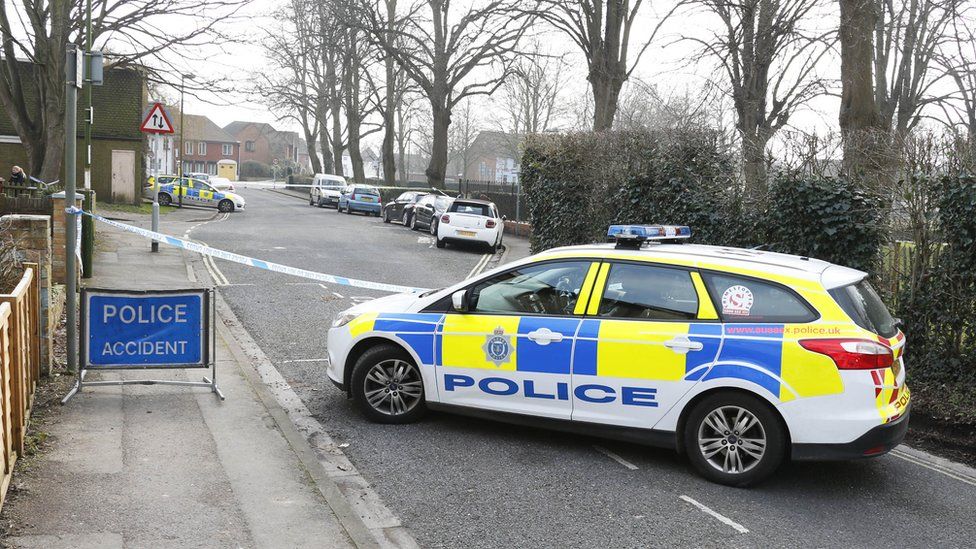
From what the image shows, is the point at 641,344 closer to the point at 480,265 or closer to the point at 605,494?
the point at 605,494

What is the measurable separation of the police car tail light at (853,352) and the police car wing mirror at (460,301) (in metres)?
2.54

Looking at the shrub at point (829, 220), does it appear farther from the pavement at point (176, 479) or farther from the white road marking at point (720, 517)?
the pavement at point (176, 479)

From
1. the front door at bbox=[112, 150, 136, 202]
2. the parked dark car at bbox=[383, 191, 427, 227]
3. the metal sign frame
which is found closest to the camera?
the metal sign frame

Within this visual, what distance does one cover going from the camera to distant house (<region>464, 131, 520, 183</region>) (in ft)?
246

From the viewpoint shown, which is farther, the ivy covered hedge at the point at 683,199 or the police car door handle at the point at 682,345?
the ivy covered hedge at the point at 683,199

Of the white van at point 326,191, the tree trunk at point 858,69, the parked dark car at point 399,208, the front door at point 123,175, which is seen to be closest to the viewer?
the tree trunk at point 858,69

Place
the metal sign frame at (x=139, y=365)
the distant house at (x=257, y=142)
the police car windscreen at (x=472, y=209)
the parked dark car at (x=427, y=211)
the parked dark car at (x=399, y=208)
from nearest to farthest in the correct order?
the metal sign frame at (x=139, y=365)
the police car windscreen at (x=472, y=209)
the parked dark car at (x=427, y=211)
the parked dark car at (x=399, y=208)
the distant house at (x=257, y=142)

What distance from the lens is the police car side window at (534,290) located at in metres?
6.82

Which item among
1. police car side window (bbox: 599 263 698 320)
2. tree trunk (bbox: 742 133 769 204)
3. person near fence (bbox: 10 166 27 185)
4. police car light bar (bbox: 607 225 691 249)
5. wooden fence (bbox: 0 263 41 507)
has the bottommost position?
wooden fence (bbox: 0 263 41 507)

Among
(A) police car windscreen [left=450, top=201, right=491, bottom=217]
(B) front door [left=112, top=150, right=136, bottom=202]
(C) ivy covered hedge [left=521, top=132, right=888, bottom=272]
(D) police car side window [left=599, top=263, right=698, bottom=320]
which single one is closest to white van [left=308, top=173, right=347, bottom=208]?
(B) front door [left=112, top=150, right=136, bottom=202]

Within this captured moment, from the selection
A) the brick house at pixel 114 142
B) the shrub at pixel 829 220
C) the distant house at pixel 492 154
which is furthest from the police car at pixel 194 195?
the shrub at pixel 829 220

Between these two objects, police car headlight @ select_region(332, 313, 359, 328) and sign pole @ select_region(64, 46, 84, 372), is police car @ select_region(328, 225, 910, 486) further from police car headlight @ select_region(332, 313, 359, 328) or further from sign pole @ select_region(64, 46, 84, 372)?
sign pole @ select_region(64, 46, 84, 372)

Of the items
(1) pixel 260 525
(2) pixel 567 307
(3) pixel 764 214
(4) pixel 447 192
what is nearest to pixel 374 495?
(1) pixel 260 525

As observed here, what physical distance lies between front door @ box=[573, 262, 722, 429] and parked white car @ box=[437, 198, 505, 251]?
56.4 ft
